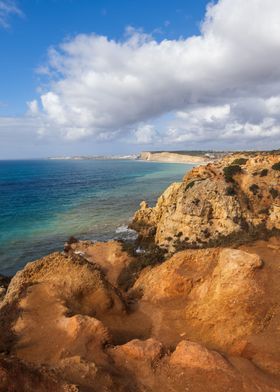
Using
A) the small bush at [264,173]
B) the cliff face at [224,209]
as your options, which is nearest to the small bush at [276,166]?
the cliff face at [224,209]

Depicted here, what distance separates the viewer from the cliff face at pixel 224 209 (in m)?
34.7

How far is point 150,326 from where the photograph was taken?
17.0m

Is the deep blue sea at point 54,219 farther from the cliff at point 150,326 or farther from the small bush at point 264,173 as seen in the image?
the small bush at point 264,173

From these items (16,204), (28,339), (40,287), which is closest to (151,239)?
(40,287)

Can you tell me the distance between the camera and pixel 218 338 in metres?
14.8

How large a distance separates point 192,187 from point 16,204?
49.6m

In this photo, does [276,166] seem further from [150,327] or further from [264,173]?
[150,327]

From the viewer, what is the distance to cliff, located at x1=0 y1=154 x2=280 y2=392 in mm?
10688

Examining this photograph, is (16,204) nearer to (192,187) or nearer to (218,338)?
(192,187)

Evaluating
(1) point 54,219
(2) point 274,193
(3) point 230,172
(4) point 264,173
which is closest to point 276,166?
(4) point 264,173

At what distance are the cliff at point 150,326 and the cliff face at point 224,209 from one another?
7380 mm

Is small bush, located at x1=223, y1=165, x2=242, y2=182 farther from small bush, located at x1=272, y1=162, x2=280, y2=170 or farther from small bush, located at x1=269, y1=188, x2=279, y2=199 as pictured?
small bush, located at x1=269, y1=188, x2=279, y2=199

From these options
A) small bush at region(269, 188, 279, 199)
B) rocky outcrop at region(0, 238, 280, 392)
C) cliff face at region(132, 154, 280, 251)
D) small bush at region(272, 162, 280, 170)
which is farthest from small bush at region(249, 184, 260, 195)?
rocky outcrop at region(0, 238, 280, 392)

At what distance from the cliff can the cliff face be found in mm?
7380
